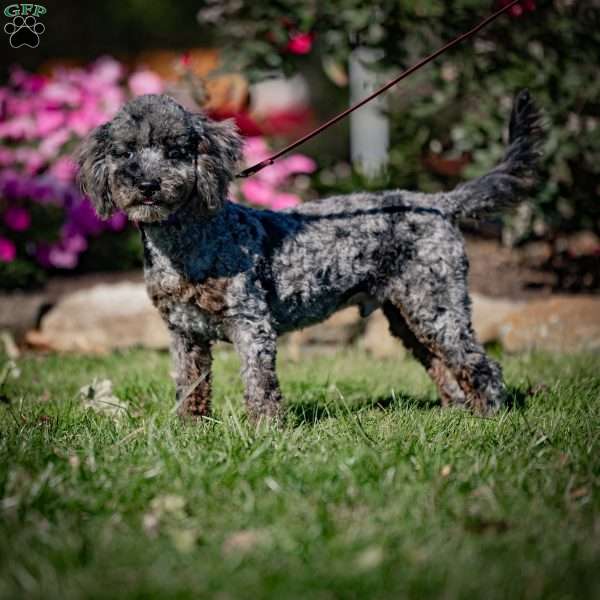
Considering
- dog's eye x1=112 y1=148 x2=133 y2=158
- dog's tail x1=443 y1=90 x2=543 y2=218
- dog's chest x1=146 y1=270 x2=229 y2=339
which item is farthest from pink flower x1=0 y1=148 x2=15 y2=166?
dog's tail x1=443 y1=90 x2=543 y2=218

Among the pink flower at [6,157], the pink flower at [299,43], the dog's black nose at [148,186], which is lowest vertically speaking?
the dog's black nose at [148,186]

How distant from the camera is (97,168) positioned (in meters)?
3.77

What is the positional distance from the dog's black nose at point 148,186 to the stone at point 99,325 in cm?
330

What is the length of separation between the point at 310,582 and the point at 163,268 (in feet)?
6.63

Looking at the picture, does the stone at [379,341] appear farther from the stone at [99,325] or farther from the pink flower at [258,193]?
the stone at [99,325]

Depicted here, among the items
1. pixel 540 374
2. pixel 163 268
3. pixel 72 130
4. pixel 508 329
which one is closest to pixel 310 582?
pixel 163 268

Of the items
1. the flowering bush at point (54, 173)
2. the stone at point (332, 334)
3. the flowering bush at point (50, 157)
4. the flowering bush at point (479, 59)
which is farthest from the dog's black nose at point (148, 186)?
the flowering bush at point (50, 157)

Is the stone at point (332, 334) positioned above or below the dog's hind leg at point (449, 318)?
below

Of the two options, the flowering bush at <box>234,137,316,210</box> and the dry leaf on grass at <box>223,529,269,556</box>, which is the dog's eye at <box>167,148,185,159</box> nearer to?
the dry leaf on grass at <box>223,529,269,556</box>

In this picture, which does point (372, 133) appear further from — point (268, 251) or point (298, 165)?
point (268, 251)

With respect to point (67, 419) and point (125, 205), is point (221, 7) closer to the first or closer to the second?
point (125, 205)

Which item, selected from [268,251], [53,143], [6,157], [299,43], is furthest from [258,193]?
[268,251]

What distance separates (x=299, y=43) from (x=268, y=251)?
3017 millimetres

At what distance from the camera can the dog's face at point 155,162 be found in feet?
11.8
